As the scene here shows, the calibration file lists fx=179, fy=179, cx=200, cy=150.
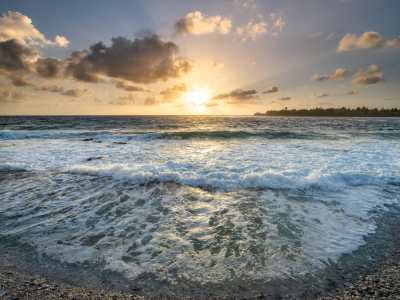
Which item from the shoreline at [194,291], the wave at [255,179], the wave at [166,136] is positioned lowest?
the shoreline at [194,291]

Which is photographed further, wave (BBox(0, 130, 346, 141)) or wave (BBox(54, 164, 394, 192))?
wave (BBox(0, 130, 346, 141))

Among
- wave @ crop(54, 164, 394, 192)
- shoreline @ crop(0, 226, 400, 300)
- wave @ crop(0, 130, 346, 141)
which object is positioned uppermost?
wave @ crop(0, 130, 346, 141)

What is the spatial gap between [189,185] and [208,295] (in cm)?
445

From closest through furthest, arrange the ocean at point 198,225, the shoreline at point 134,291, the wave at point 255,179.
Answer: the shoreline at point 134,291 < the ocean at point 198,225 < the wave at point 255,179

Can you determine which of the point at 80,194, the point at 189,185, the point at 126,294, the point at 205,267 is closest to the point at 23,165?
the point at 80,194

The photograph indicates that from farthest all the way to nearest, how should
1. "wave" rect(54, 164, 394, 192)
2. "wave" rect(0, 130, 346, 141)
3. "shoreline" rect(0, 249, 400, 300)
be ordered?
"wave" rect(0, 130, 346, 141), "wave" rect(54, 164, 394, 192), "shoreline" rect(0, 249, 400, 300)

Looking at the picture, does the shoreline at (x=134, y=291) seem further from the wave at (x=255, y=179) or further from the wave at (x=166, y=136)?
the wave at (x=166, y=136)

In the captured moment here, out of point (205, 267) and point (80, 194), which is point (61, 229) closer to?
point (80, 194)

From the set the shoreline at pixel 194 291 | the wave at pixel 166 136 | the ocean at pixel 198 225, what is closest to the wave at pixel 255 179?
the ocean at pixel 198 225

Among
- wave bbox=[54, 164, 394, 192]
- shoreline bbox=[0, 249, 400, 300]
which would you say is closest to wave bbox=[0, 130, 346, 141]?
wave bbox=[54, 164, 394, 192]

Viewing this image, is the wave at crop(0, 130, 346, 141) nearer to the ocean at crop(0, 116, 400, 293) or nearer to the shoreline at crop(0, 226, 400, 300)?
the ocean at crop(0, 116, 400, 293)

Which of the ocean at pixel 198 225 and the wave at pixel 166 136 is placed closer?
the ocean at pixel 198 225

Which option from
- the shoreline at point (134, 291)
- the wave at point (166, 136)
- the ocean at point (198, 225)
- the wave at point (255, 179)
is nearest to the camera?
the shoreline at point (134, 291)

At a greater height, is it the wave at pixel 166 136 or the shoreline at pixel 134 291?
the wave at pixel 166 136
